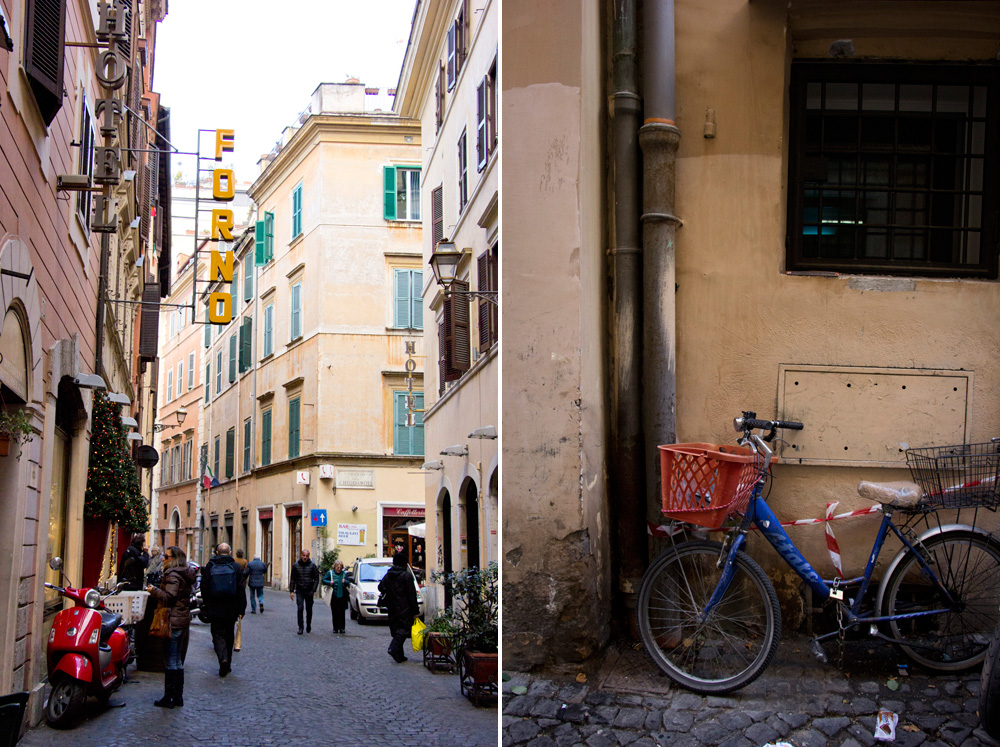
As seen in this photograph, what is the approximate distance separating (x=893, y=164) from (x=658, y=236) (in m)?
0.98

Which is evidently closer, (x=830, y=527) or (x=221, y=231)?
(x=221, y=231)

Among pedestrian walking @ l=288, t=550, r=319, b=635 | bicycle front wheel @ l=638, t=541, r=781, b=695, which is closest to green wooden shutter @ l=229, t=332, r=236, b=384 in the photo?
pedestrian walking @ l=288, t=550, r=319, b=635

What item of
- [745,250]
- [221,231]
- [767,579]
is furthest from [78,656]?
[745,250]

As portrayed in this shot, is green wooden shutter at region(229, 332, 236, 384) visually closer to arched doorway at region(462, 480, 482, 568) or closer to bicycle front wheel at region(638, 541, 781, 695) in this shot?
arched doorway at region(462, 480, 482, 568)

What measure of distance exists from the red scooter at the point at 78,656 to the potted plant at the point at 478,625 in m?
1.06

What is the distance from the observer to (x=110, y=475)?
291 cm

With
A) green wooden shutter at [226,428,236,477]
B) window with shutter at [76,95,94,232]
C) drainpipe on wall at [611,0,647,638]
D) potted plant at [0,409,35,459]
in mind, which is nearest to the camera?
potted plant at [0,409,35,459]

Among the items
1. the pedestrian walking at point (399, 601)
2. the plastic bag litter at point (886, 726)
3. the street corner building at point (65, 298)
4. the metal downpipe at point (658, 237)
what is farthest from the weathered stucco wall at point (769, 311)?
the street corner building at point (65, 298)

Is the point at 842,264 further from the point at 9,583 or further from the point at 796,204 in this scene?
the point at 9,583

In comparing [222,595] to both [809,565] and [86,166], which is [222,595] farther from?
[809,565]

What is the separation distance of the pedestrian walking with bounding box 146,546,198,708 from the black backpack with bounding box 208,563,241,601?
0.09 meters

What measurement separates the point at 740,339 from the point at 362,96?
1.57 meters

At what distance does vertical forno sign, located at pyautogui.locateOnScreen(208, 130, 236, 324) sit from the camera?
3119 mm

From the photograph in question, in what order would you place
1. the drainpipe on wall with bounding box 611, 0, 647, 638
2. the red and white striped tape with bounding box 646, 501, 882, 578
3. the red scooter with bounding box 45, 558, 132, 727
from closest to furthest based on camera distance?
the red scooter with bounding box 45, 558, 132, 727 → the red and white striped tape with bounding box 646, 501, 882, 578 → the drainpipe on wall with bounding box 611, 0, 647, 638
